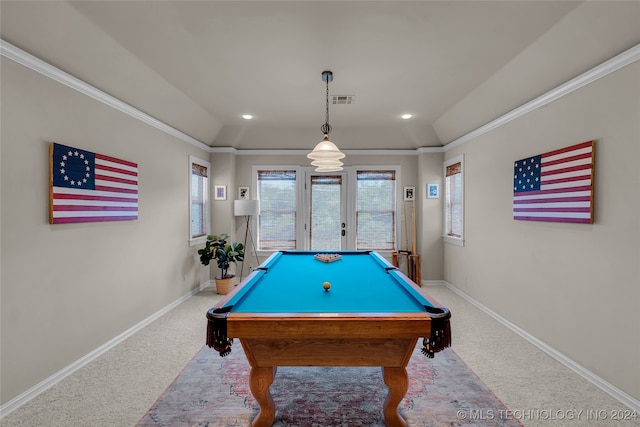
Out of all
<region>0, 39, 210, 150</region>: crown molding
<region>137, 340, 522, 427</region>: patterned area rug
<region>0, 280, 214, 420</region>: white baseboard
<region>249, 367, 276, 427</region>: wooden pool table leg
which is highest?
<region>0, 39, 210, 150</region>: crown molding

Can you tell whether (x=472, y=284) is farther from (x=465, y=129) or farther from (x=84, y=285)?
(x=84, y=285)

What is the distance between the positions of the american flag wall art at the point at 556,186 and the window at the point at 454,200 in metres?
1.37

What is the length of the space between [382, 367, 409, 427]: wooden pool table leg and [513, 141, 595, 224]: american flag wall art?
6.64 feet

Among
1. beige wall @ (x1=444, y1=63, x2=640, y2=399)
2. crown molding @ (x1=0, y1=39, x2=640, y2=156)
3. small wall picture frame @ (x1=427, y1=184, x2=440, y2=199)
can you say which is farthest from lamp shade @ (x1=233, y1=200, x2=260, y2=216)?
beige wall @ (x1=444, y1=63, x2=640, y2=399)

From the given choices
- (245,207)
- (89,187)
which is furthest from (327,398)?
(245,207)

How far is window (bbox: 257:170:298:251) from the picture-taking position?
5695 mm

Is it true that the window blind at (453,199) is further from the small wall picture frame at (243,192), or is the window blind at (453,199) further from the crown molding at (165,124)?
the small wall picture frame at (243,192)

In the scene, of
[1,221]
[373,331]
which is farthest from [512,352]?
[1,221]

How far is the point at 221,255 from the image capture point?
A: 4.75 m

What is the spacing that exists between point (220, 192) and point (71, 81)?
296cm

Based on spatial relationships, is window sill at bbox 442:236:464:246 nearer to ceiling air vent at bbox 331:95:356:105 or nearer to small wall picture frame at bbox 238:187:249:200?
ceiling air vent at bbox 331:95:356:105

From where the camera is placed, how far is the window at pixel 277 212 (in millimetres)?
5695

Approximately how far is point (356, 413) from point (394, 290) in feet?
2.81

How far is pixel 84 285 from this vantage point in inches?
107
